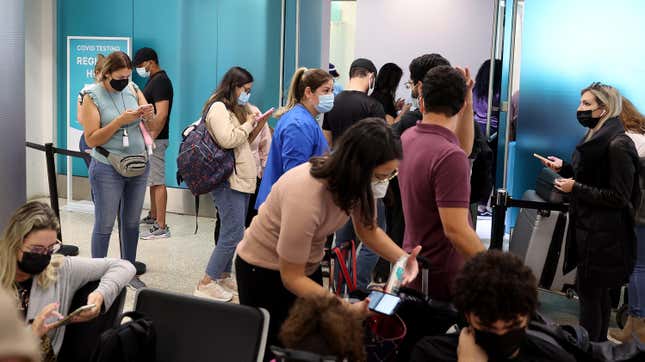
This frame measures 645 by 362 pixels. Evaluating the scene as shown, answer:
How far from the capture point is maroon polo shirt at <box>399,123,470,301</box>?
2922 mm

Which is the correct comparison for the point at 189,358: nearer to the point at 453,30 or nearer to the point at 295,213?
the point at 295,213

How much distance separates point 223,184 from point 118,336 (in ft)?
8.95

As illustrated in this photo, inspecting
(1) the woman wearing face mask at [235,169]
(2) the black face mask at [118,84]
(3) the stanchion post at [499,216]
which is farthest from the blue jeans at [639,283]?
(2) the black face mask at [118,84]

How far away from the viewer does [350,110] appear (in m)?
5.25

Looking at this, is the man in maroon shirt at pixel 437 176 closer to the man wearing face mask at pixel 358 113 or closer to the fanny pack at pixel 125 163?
the man wearing face mask at pixel 358 113

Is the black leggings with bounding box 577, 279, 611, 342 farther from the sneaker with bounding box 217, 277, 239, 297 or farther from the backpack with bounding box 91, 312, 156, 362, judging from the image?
the backpack with bounding box 91, 312, 156, 362

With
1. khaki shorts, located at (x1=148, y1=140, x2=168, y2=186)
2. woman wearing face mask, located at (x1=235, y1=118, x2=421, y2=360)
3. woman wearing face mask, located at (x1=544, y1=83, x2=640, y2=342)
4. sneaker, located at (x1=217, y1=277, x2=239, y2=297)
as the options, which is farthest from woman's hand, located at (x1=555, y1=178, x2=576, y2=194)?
khaki shorts, located at (x1=148, y1=140, x2=168, y2=186)

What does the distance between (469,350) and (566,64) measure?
341 cm

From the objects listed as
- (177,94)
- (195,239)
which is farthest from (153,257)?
(177,94)

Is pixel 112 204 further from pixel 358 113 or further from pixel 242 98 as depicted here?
pixel 358 113

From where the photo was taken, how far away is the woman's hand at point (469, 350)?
2.19 m

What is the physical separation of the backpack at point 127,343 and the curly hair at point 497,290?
0.97 metres

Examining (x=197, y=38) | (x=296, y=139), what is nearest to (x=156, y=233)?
(x=197, y=38)

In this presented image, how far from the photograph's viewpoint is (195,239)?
23.2 ft
